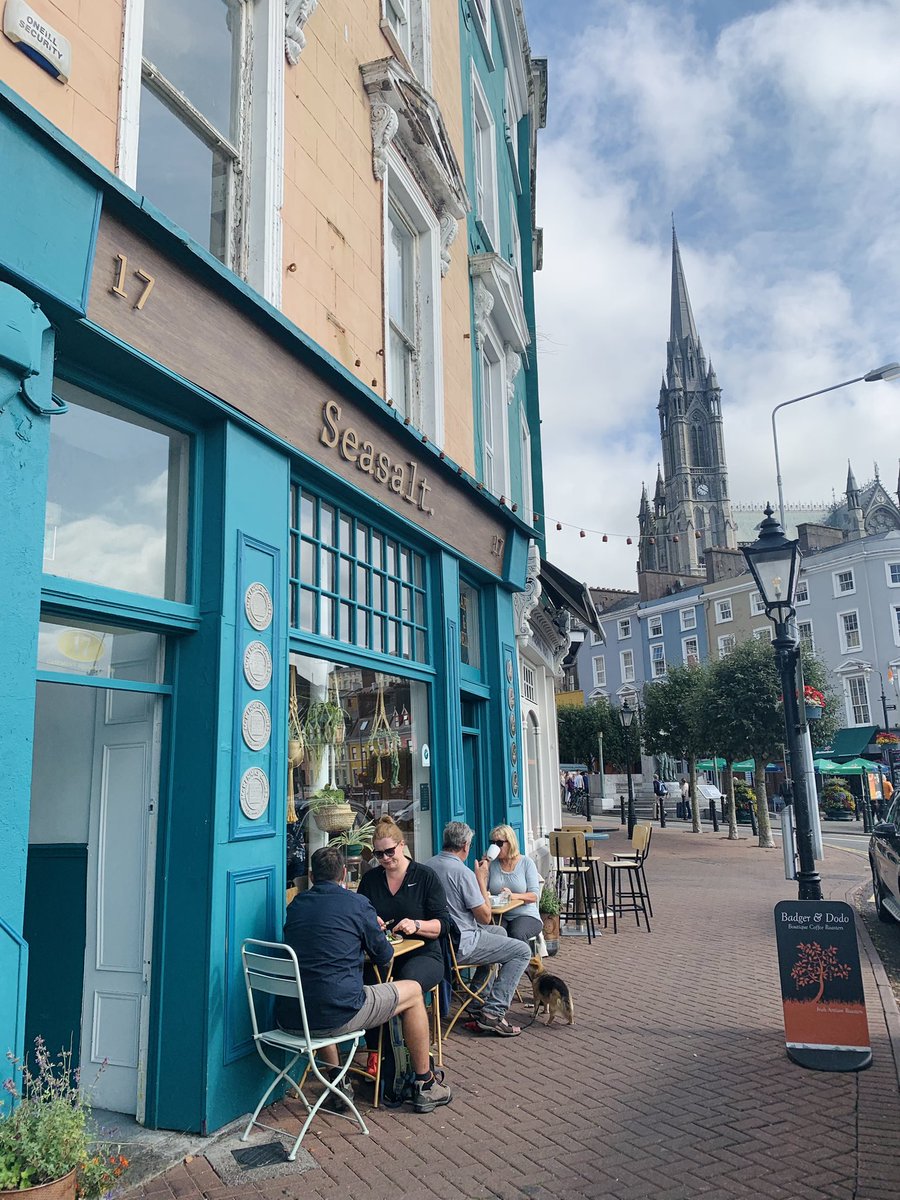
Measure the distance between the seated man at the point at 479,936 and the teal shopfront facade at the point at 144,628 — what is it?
3.26 feet

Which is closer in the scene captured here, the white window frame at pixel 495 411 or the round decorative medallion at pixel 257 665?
the round decorative medallion at pixel 257 665

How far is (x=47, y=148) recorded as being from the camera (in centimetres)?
369

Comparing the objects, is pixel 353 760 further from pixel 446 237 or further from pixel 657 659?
pixel 657 659

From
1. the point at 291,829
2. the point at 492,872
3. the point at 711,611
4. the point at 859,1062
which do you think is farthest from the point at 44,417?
the point at 711,611

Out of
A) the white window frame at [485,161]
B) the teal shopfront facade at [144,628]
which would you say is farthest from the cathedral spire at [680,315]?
the teal shopfront facade at [144,628]

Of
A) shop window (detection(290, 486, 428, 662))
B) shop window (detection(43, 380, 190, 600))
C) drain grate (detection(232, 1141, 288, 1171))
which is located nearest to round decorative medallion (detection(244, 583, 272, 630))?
shop window (detection(43, 380, 190, 600))

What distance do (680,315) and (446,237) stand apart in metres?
108

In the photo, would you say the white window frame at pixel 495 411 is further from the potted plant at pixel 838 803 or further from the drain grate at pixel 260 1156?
the potted plant at pixel 838 803

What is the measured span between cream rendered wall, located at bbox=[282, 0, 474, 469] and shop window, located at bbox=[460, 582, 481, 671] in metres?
2.97

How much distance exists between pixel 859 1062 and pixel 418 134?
8.33m

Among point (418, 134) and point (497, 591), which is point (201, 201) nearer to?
point (418, 134)

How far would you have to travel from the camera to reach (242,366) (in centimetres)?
509

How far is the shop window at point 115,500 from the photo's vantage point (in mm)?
4301

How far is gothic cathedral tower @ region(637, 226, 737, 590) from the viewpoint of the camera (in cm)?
9856
